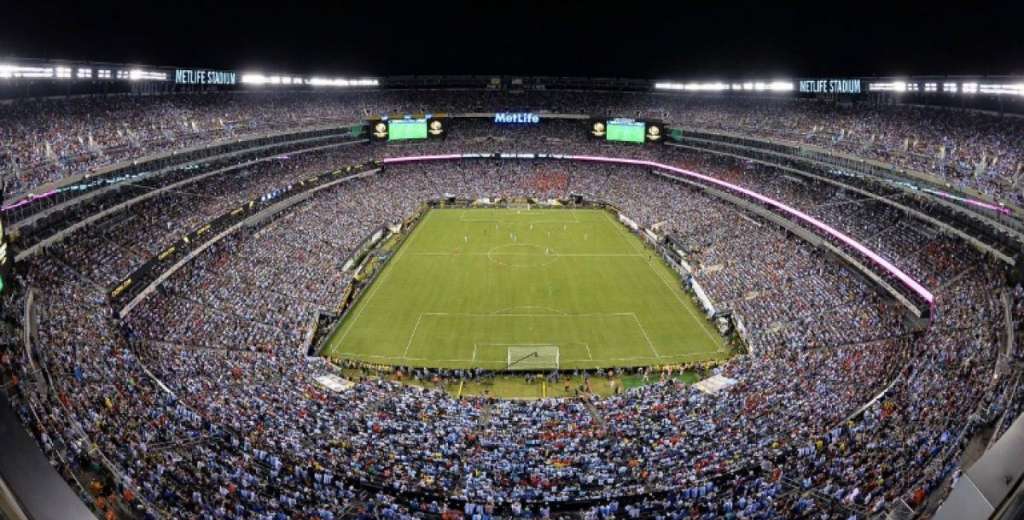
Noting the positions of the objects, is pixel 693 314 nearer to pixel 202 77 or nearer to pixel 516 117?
pixel 202 77

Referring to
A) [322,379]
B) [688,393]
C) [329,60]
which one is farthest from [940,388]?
[329,60]

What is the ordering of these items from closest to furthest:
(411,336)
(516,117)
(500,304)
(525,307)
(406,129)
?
(411,336) < (525,307) < (500,304) < (406,129) < (516,117)

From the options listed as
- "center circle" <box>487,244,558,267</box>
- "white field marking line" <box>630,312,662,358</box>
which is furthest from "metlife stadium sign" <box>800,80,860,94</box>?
"white field marking line" <box>630,312,662,358</box>

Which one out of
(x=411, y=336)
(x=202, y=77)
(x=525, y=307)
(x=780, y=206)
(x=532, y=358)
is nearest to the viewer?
(x=532, y=358)

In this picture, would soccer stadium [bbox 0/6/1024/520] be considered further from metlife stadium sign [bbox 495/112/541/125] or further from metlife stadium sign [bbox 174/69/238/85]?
metlife stadium sign [bbox 495/112/541/125]

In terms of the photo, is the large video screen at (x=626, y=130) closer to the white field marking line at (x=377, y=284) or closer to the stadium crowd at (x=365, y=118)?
the stadium crowd at (x=365, y=118)

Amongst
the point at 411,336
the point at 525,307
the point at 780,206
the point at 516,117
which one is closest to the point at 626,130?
the point at 516,117

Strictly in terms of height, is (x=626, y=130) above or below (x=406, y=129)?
below

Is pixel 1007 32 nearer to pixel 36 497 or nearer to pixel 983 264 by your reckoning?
pixel 983 264
